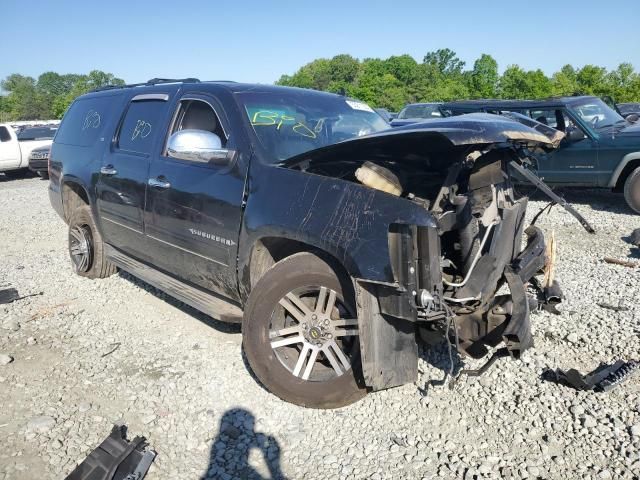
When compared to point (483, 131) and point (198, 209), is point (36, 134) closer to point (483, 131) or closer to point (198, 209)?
point (198, 209)

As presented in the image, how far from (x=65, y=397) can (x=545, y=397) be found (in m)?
3.10

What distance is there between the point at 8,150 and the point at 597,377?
57.5 ft

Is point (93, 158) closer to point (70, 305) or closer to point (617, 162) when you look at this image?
point (70, 305)

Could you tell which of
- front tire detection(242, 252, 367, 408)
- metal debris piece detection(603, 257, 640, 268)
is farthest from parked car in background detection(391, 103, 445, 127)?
front tire detection(242, 252, 367, 408)

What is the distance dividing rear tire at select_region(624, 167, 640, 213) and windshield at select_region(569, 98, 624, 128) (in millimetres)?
1330

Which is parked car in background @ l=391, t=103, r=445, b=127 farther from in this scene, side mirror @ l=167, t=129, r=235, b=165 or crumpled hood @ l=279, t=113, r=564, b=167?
crumpled hood @ l=279, t=113, r=564, b=167

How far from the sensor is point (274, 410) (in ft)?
10.6

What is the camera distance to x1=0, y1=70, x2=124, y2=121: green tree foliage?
246 ft

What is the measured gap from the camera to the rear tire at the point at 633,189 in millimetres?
8227

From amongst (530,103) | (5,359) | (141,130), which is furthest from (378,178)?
(530,103)

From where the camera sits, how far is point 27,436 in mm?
2998

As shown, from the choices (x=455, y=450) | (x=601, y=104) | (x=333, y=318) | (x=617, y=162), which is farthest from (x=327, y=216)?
(x=601, y=104)

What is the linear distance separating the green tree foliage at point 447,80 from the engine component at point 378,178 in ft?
8.95

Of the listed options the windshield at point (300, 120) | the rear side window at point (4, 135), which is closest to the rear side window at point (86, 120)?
the windshield at point (300, 120)
